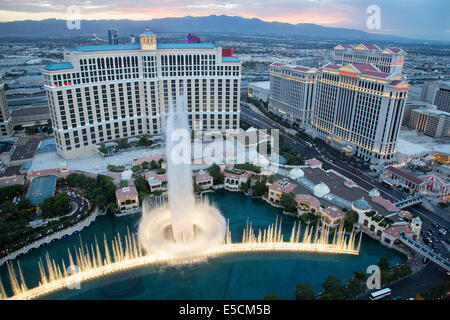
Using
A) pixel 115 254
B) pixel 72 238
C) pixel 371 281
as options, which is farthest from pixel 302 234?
pixel 72 238

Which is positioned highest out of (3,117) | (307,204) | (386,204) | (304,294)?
(3,117)

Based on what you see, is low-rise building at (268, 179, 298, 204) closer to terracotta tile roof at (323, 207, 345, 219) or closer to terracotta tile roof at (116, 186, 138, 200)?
terracotta tile roof at (323, 207, 345, 219)

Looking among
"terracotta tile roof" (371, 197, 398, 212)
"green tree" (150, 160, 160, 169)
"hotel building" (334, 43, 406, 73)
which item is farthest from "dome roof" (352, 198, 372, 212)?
"hotel building" (334, 43, 406, 73)

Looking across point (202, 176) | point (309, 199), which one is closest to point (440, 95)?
point (309, 199)

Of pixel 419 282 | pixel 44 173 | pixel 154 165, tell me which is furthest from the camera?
pixel 154 165

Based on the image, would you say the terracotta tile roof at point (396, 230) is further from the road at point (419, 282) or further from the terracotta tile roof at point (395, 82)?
the terracotta tile roof at point (395, 82)

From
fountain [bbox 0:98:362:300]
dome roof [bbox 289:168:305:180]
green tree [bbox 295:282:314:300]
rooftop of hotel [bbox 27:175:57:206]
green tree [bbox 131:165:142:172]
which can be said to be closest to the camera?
green tree [bbox 295:282:314:300]

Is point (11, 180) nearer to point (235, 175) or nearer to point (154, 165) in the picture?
point (154, 165)
